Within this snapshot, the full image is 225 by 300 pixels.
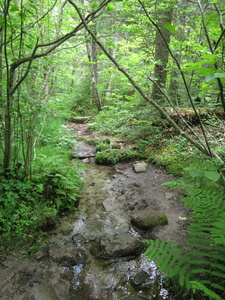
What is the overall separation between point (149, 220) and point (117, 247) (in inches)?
33.0

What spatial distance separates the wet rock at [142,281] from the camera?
2.42 m

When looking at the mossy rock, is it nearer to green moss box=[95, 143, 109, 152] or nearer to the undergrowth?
green moss box=[95, 143, 109, 152]

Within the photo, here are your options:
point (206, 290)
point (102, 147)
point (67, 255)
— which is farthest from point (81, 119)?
point (206, 290)

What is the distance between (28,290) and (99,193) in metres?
2.65

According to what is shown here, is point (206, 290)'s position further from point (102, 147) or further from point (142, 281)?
point (102, 147)

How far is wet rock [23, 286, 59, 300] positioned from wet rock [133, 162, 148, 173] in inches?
154

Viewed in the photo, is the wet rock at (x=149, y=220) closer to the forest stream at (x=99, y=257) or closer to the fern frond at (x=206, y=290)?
the forest stream at (x=99, y=257)

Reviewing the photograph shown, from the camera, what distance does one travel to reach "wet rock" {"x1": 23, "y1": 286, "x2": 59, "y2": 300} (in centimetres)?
223

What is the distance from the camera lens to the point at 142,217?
11.7ft

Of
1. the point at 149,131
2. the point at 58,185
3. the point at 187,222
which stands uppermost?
the point at 149,131

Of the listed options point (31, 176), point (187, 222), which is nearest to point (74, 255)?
point (31, 176)

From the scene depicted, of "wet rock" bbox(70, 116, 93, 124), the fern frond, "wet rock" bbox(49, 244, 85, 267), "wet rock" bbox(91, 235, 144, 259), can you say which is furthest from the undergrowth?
"wet rock" bbox(70, 116, 93, 124)

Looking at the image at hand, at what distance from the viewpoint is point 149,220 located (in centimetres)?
349

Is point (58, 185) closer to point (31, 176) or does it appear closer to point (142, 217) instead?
point (31, 176)
